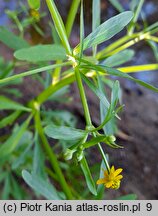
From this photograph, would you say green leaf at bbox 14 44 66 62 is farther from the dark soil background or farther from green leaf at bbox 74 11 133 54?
the dark soil background

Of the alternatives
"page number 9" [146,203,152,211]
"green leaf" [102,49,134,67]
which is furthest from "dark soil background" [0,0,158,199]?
"page number 9" [146,203,152,211]

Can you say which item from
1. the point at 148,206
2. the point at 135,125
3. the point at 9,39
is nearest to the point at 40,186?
the point at 148,206

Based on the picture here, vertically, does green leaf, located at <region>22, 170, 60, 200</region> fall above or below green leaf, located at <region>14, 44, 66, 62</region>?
below

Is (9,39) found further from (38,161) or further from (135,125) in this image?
(135,125)

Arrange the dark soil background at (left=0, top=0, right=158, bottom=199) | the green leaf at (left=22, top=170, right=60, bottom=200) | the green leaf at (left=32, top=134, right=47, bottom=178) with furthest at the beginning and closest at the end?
the dark soil background at (left=0, top=0, right=158, bottom=199)
the green leaf at (left=32, top=134, right=47, bottom=178)
the green leaf at (left=22, top=170, right=60, bottom=200)

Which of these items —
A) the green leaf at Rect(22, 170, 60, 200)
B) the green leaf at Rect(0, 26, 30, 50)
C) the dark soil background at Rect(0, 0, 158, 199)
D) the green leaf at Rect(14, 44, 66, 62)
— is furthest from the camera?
the dark soil background at Rect(0, 0, 158, 199)

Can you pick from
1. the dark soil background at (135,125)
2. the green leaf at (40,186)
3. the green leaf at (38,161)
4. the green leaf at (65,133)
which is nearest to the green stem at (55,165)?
the green leaf at (40,186)
